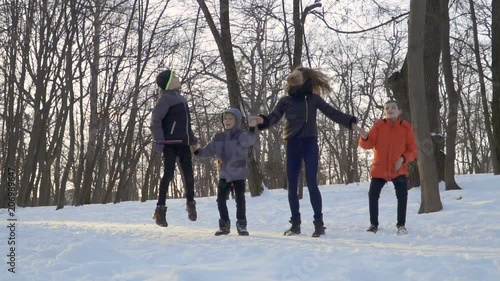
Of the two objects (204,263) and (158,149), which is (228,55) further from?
(204,263)

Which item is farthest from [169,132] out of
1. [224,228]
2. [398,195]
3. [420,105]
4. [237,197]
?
[420,105]

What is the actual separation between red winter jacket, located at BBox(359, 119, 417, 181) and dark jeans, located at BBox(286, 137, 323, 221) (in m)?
0.85

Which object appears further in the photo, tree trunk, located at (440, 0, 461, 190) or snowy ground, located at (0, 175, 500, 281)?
tree trunk, located at (440, 0, 461, 190)

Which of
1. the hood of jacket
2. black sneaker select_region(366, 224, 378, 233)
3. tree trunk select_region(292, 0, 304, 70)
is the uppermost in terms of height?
tree trunk select_region(292, 0, 304, 70)

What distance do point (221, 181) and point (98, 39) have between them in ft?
48.2

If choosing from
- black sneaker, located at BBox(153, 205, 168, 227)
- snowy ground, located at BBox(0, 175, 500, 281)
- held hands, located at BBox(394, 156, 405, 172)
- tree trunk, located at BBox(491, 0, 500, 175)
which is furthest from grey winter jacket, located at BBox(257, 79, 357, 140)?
tree trunk, located at BBox(491, 0, 500, 175)

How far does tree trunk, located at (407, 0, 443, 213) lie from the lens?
7016mm

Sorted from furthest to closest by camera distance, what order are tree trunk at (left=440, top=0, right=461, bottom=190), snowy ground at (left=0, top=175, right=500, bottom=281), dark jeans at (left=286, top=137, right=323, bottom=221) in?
tree trunk at (left=440, top=0, right=461, bottom=190), dark jeans at (left=286, top=137, right=323, bottom=221), snowy ground at (left=0, top=175, right=500, bottom=281)

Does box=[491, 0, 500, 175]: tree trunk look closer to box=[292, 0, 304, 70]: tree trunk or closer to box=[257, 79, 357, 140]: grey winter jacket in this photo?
box=[292, 0, 304, 70]: tree trunk

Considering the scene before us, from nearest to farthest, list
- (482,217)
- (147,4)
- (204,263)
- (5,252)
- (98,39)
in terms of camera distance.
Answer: (204,263), (5,252), (482,217), (147,4), (98,39)

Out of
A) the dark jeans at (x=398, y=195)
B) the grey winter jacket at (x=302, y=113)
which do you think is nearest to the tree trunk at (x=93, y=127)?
the grey winter jacket at (x=302, y=113)

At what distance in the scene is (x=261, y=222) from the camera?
7.63m

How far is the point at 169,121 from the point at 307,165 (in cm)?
166

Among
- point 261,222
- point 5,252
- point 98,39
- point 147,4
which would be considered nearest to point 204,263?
point 5,252
